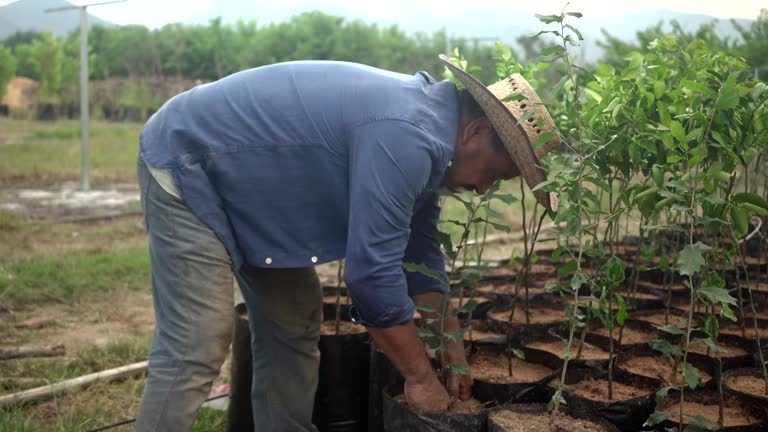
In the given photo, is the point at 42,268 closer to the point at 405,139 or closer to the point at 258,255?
the point at 258,255

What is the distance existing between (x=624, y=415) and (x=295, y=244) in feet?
2.99

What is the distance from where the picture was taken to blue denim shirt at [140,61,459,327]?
5.43 feet

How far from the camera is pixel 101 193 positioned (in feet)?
28.5

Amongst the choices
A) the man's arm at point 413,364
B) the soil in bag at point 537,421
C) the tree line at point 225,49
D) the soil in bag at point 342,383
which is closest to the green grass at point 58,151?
the tree line at point 225,49

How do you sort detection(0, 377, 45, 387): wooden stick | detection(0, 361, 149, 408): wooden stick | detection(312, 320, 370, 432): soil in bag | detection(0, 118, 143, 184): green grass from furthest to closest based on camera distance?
detection(0, 118, 143, 184): green grass, detection(0, 377, 45, 387): wooden stick, detection(0, 361, 149, 408): wooden stick, detection(312, 320, 370, 432): soil in bag

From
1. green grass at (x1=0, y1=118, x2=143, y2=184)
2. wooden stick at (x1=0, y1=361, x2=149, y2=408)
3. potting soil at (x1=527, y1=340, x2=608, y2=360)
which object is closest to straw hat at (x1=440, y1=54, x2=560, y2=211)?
potting soil at (x1=527, y1=340, x2=608, y2=360)

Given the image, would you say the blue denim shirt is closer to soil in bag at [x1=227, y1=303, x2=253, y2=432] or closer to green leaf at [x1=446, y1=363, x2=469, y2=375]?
green leaf at [x1=446, y1=363, x2=469, y2=375]

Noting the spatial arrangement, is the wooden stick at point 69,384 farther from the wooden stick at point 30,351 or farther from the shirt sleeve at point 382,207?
the shirt sleeve at point 382,207

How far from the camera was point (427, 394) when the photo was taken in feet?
6.13

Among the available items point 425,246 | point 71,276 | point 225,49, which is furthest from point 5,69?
point 425,246

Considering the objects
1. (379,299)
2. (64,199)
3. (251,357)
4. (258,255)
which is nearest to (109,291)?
(251,357)

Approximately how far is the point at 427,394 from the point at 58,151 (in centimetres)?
1043

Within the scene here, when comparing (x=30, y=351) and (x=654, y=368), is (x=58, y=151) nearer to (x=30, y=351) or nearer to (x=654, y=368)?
(x=30, y=351)

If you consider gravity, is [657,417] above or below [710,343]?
below
